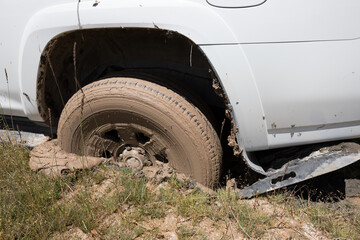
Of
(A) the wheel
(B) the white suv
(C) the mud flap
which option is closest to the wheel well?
(B) the white suv

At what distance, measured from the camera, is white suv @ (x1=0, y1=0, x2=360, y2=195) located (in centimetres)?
169

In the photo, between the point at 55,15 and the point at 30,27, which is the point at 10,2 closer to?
the point at 30,27

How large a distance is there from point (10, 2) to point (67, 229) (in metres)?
1.41

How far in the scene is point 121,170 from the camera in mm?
2311

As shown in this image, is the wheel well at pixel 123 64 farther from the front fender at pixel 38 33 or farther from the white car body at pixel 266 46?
the white car body at pixel 266 46

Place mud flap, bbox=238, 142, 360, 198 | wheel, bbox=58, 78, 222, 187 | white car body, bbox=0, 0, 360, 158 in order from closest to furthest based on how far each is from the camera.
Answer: white car body, bbox=0, 0, 360, 158
mud flap, bbox=238, 142, 360, 198
wheel, bbox=58, 78, 222, 187

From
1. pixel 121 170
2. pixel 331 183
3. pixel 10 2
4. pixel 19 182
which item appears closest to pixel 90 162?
pixel 121 170

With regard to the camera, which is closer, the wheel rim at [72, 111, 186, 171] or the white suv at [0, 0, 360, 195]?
the white suv at [0, 0, 360, 195]

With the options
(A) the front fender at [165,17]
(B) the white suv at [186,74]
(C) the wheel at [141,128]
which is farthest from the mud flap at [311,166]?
(A) the front fender at [165,17]

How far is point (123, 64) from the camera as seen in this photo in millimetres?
2459

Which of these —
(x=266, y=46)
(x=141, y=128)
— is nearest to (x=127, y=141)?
(x=141, y=128)

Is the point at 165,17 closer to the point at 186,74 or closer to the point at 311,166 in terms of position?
the point at 186,74

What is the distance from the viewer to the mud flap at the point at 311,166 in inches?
74.3

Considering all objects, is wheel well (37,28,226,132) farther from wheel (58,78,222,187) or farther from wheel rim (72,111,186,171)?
wheel rim (72,111,186,171)
